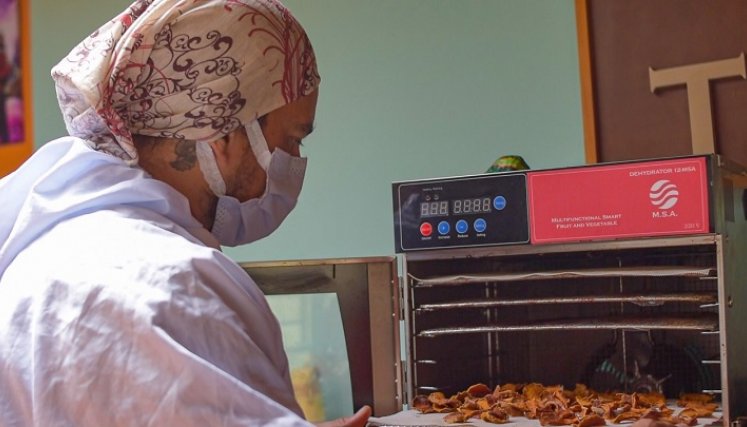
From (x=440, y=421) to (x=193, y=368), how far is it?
865 millimetres

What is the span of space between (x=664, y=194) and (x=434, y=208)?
366 millimetres

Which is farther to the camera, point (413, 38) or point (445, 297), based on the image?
point (413, 38)

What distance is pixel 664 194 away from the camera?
4.72 feet

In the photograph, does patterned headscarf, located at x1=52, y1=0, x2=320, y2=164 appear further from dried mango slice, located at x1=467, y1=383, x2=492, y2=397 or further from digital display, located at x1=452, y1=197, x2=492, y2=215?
dried mango slice, located at x1=467, y1=383, x2=492, y2=397

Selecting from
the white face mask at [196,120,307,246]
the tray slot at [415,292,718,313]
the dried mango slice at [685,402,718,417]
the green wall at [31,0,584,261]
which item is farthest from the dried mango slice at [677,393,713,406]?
the green wall at [31,0,584,261]

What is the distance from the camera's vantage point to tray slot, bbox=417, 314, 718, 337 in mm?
1446

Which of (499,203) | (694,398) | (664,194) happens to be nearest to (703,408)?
(694,398)

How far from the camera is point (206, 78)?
94cm

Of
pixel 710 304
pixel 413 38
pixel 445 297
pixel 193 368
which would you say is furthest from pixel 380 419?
pixel 413 38

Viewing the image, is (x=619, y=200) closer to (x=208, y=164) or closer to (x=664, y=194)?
(x=664, y=194)

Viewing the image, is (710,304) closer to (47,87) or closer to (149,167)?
(149,167)

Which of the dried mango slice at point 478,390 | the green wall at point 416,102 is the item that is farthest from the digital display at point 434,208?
the green wall at point 416,102

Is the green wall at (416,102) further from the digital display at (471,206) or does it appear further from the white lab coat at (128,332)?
the white lab coat at (128,332)

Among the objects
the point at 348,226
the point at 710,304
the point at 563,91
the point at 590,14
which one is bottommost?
the point at 710,304
